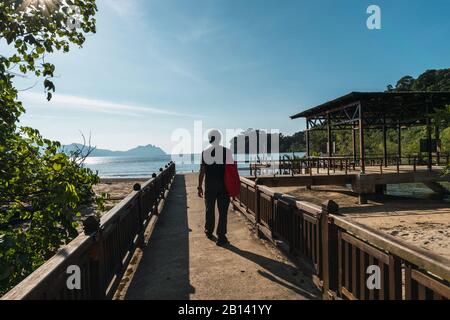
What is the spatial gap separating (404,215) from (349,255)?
595 inches

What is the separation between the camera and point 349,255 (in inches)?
136

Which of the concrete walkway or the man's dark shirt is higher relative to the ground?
the man's dark shirt

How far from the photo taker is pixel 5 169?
10.1ft

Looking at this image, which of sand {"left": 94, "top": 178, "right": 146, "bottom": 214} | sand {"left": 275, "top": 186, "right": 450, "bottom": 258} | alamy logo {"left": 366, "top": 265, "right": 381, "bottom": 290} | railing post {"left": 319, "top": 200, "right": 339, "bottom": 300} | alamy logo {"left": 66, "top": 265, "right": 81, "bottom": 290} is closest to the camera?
alamy logo {"left": 66, "top": 265, "right": 81, "bottom": 290}

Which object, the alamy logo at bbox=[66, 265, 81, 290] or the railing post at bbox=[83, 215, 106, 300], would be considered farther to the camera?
the railing post at bbox=[83, 215, 106, 300]

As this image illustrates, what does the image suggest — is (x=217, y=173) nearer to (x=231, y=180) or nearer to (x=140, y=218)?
(x=231, y=180)

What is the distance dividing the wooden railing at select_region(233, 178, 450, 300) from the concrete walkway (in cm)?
42

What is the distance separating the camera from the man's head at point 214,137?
6.36 meters

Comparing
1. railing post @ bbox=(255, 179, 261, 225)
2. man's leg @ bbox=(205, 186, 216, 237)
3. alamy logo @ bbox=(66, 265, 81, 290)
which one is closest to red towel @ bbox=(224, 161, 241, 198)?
man's leg @ bbox=(205, 186, 216, 237)

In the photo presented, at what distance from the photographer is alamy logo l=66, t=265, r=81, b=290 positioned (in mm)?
2672

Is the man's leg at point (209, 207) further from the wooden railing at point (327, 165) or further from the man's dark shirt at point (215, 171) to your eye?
the wooden railing at point (327, 165)

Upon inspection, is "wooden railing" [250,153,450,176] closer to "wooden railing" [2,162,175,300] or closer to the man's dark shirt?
A: the man's dark shirt

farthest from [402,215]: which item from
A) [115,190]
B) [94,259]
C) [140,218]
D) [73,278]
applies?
[115,190]

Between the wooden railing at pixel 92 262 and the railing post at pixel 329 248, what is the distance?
2.85 metres
